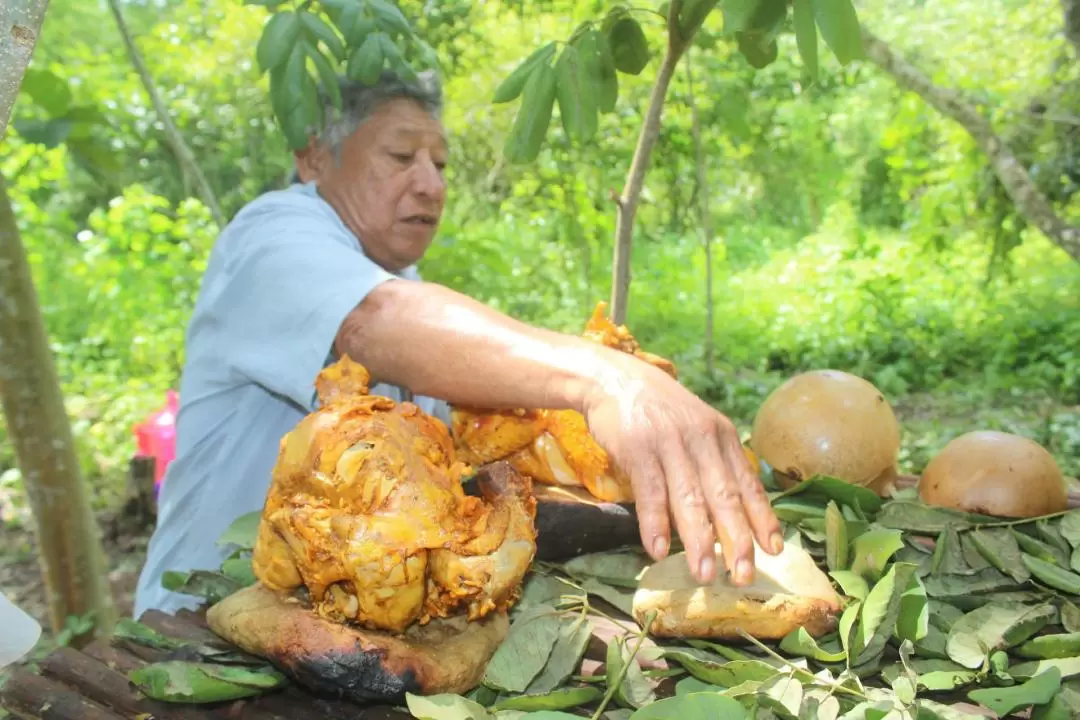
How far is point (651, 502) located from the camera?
981 mm

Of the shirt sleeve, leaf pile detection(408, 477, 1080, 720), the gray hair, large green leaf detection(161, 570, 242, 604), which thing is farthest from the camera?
the gray hair

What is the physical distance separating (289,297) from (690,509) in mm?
816

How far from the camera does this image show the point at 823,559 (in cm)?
122

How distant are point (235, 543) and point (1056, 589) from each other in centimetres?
111

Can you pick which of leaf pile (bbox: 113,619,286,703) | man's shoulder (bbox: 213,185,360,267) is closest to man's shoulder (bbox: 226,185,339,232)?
man's shoulder (bbox: 213,185,360,267)

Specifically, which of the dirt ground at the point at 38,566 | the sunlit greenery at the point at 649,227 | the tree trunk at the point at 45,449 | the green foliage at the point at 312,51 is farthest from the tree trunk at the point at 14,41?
the dirt ground at the point at 38,566

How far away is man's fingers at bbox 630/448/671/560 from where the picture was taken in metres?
0.96

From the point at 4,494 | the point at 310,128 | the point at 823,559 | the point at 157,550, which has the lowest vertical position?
the point at 4,494

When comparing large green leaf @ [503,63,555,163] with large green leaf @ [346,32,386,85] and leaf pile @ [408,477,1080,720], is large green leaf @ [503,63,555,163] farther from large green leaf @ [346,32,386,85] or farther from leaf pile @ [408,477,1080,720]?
leaf pile @ [408,477,1080,720]

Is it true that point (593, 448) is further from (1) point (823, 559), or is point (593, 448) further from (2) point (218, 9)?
(2) point (218, 9)

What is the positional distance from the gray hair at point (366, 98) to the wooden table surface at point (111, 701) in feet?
4.09

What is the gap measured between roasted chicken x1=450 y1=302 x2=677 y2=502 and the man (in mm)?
71

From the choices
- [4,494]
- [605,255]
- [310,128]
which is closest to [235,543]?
[310,128]

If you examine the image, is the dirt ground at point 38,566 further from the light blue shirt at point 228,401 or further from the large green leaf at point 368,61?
the large green leaf at point 368,61
